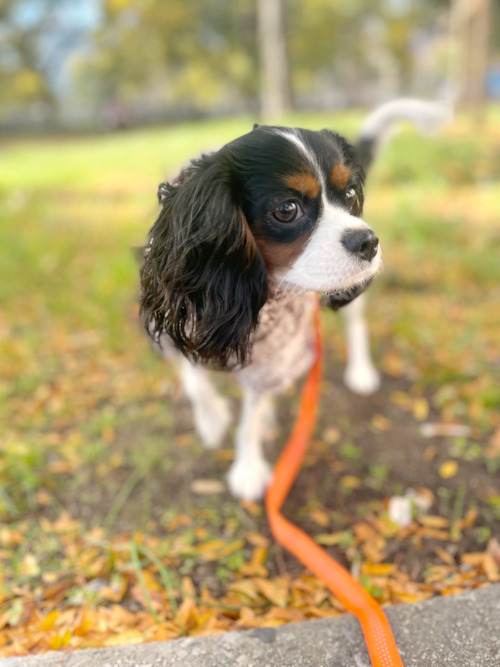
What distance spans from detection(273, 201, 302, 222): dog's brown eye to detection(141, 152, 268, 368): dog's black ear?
3.6 inches

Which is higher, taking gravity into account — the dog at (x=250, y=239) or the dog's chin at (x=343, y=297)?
the dog at (x=250, y=239)

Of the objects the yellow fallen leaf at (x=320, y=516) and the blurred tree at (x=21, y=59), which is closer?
the yellow fallen leaf at (x=320, y=516)

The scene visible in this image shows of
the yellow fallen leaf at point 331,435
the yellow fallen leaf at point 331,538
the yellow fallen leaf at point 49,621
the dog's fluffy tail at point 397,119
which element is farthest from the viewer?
the yellow fallen leaf at point 331,435

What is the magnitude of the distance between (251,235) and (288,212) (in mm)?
117

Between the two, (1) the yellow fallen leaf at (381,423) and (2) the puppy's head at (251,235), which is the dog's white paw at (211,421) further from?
(2) the puppy's head at (251,235)

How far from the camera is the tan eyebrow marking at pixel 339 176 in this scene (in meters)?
1.36

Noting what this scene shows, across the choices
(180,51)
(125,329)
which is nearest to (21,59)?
(180,51)

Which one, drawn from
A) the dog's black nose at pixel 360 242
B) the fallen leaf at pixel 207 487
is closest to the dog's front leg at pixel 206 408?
the fallen leaf at pixel 207 487

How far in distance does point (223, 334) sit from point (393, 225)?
3.96 metres

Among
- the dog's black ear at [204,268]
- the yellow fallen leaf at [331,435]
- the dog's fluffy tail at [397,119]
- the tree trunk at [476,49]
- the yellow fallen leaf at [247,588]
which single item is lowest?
the yellow fallen leaf at [247,588]

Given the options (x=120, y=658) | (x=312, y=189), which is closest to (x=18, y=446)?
(x=120, y=658)

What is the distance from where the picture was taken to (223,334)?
4.76 feet

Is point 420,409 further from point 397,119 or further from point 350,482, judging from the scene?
point 397,119

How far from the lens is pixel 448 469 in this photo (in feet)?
7.05
